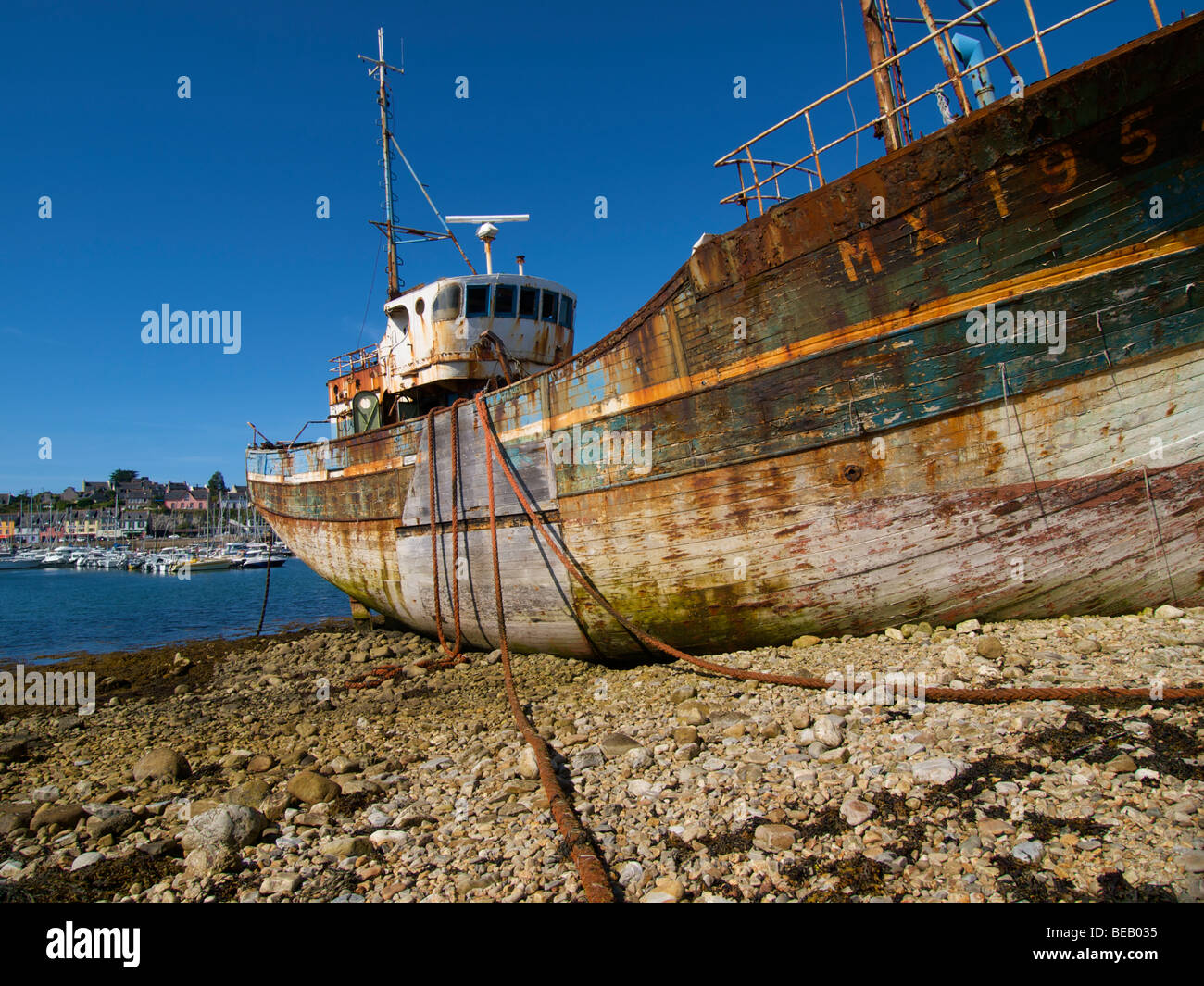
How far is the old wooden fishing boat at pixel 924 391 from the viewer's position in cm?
493

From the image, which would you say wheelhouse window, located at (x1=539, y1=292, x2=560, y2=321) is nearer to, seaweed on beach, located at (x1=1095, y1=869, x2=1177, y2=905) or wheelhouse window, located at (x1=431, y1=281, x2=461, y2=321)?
wheelhouse window, located at (x1=431, y1=281, x2=461, y2=321)

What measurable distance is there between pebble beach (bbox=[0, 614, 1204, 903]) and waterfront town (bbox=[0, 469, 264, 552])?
333 ft

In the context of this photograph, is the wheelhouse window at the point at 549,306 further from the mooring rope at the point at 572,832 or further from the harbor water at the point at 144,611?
the harbor water at the point at 144,611

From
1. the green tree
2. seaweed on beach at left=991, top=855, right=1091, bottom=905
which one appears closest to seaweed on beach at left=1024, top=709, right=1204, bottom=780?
seaweed on beach at left=991, top=855, right=1091, bottom=905

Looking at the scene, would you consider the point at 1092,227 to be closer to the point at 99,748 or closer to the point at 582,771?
the point at 582,771

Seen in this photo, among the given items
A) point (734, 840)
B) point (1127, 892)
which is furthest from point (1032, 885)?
point (734, 840)

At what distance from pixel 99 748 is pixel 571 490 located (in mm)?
6504

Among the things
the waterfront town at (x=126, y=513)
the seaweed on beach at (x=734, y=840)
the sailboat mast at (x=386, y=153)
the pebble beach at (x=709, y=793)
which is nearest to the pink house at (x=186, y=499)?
the waterfront town at (x=126, y=513)

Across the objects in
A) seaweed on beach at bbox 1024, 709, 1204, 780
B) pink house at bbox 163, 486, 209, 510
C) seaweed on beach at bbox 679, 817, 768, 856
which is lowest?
seaweed on beach at bbox 679, 817, 768, 856

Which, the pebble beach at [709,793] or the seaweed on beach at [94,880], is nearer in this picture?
the pebble beach at [709,793]

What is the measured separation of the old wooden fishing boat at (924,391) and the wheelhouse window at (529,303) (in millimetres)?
4127

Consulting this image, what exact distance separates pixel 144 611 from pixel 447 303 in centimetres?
2455

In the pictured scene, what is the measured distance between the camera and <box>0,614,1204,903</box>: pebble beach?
314 centimetres

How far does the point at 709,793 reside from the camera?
418 centimetres
